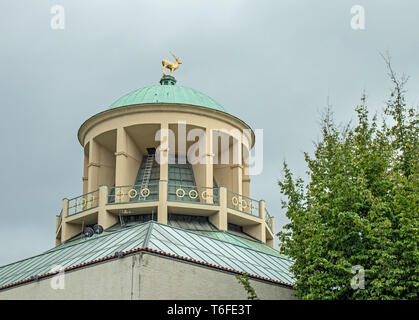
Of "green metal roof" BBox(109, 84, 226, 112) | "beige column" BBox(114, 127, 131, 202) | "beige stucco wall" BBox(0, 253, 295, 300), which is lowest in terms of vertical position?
"beige stucco wall" BBox(0, 253, 295, 300)

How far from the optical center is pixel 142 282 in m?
20.3

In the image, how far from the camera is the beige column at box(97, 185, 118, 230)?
33250 mm

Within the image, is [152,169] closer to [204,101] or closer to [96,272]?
[204,101]

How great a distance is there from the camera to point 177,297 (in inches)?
829

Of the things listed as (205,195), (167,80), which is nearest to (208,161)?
(205,195)

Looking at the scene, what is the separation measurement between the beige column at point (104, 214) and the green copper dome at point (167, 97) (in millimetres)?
5134

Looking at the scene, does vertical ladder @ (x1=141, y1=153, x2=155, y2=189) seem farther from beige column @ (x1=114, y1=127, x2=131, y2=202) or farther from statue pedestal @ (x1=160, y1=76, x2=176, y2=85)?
statue pedestal @ (x1=160, y1=76, x2=176, y2=85)

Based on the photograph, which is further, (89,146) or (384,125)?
(89,146)

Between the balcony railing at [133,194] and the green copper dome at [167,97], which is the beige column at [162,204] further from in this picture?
the green copper dome at [167,97]

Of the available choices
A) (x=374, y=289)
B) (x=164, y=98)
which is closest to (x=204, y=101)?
(x=164, y=98)

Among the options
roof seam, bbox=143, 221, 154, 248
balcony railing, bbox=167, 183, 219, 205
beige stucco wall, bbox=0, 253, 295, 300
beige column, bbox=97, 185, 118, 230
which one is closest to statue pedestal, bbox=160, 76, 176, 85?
balcony railing, bbox=167, 183, 219, 205
